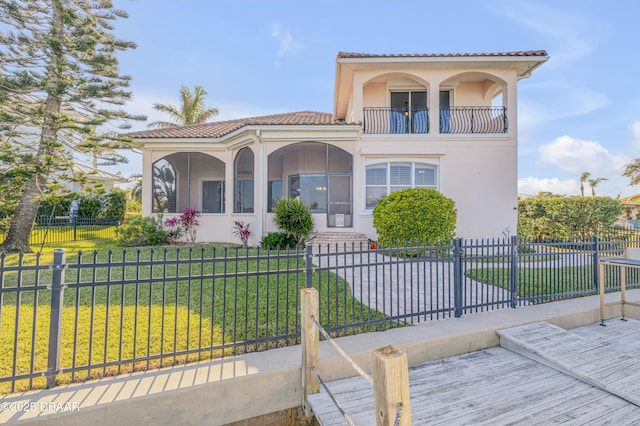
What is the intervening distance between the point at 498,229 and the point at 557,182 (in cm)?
3724

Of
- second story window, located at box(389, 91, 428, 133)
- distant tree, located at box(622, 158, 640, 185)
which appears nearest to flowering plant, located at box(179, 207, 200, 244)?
second story window, located at box(389, 91, 428, 133)

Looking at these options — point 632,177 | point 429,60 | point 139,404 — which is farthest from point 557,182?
point 139,404

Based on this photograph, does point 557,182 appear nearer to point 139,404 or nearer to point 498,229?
point 498,229

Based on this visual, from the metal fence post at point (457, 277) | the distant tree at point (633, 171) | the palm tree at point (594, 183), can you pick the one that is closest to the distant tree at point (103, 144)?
the metal fence post at point (457, 277)

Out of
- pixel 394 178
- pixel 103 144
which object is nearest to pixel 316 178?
pixel 394 178

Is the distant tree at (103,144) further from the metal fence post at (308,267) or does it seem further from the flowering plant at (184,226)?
the metal fence post at (308,267)

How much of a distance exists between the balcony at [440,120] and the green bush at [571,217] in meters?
5.10

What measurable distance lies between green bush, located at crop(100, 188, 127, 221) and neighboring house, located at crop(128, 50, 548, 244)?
8.09 m

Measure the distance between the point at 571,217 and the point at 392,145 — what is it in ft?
32.5

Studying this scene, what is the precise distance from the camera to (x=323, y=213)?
1309 cm

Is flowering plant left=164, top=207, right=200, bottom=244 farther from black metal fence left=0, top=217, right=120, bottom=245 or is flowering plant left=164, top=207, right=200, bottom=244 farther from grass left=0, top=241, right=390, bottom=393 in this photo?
grass left=0, top=241, right=390, bottom=393

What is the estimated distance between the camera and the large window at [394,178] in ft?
43.3

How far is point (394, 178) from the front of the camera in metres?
13.3

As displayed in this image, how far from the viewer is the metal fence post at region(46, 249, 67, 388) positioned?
9.38ft
